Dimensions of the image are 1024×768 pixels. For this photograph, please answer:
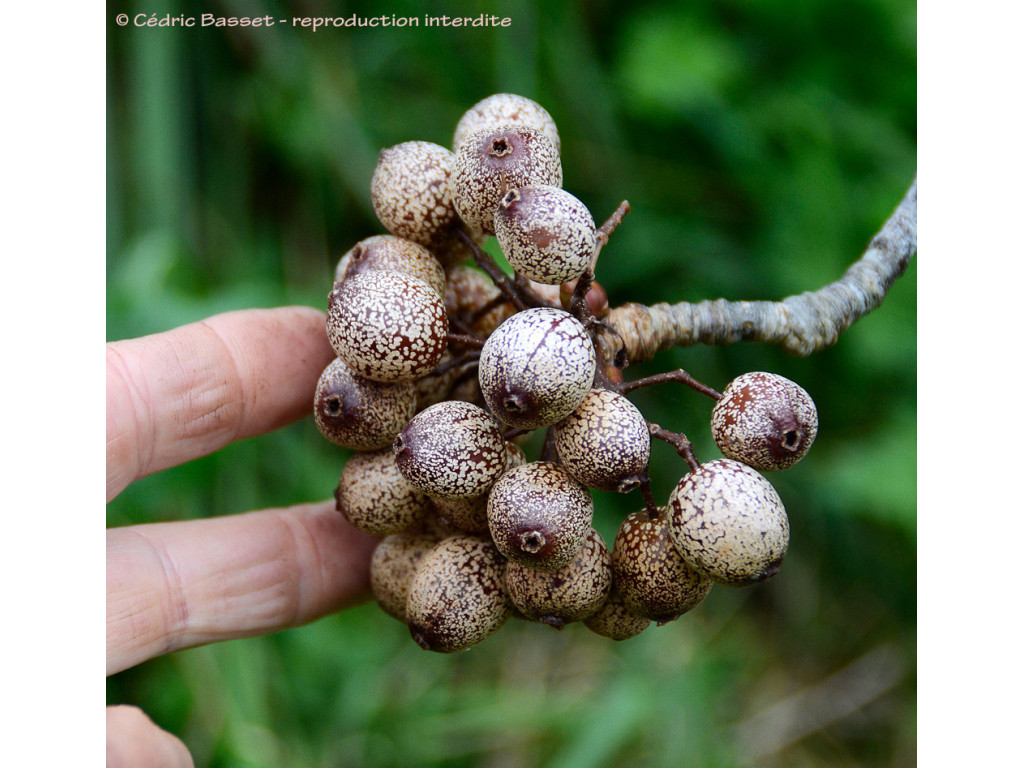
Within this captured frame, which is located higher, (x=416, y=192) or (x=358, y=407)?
(x=416, y=192)

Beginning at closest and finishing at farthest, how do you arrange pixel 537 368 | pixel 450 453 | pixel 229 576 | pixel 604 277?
1. pixel 537 368
2. pixel 450 453
3. pixel 229 576
4. pixel 604 277

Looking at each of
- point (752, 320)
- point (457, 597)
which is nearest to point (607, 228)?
point (752, 320)

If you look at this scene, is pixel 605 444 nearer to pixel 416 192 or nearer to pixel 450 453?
pixel 450 453

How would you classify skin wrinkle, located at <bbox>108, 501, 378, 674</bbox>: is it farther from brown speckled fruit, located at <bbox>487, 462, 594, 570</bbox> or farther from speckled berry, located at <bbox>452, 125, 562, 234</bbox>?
speckled berry, located at <bbox>452, 125, 562, 234</bbox>

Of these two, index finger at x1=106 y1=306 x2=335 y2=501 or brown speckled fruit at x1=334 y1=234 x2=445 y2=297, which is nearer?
brown speckled fruit at x1=334 y1=234 x2=445 y2=297

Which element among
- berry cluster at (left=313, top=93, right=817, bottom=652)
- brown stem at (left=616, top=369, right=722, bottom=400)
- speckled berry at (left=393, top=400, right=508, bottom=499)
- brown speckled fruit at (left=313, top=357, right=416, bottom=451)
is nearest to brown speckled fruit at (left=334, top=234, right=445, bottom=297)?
berry cluster at (left=313, top=93, right=817, bottom=652)

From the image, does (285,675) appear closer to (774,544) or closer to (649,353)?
(649,353)
